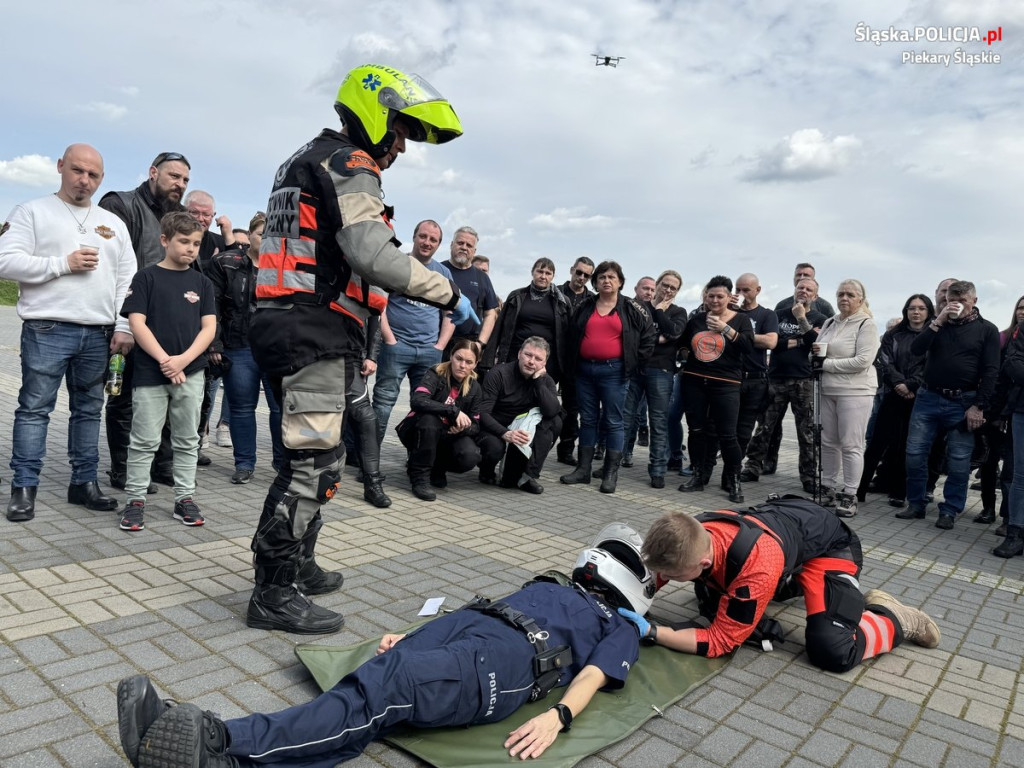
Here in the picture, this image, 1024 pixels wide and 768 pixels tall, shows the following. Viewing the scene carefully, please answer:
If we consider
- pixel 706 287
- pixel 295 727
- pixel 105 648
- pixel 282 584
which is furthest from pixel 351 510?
pixel 706 287

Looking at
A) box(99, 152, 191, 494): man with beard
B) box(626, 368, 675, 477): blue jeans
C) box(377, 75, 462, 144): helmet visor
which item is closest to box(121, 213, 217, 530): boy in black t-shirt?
box(99, 152, 191, 494): man with beard

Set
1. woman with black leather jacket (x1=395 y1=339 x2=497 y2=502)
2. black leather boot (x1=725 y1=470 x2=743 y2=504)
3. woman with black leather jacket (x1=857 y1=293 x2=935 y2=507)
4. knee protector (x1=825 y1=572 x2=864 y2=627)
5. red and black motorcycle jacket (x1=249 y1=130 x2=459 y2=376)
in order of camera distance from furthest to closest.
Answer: woman with black leather jacket (x1=857 y1=293 x2=935 y2=507) < black leather boot (x1=725 y1=470 x2=743 y2=504) < woman with black leather jacket (x1=395 y1=339 x2=497 y2=502) < knee protector (x1=825 y1=572 x2=864 y2=627) < red and black motorcycle jacket (x1=249 y1=130 x2=459 y2=376)

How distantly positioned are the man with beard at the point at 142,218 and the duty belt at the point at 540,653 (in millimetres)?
3707

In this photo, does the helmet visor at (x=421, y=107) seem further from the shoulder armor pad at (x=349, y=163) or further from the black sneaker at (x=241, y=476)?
the black sneaker at (x=241, y=476)

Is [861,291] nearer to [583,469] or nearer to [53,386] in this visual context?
[583,469]

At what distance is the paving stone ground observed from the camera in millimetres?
2797

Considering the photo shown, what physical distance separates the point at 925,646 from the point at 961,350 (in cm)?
379

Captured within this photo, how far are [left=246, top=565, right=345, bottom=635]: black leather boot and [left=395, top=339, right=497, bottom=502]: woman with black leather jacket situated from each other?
9.66 feet

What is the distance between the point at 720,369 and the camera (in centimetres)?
732

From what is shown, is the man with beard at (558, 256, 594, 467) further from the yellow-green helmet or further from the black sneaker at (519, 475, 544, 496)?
the yellow-green helmet

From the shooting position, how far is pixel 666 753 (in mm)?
2762

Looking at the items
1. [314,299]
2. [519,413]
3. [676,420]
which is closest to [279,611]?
[314,299]

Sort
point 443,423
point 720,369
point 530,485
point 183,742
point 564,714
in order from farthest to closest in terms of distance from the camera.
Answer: point 720,369 < point 530,485 < point 443,423 < point 564,714 < point 183,742

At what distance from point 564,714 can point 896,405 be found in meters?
6.54
